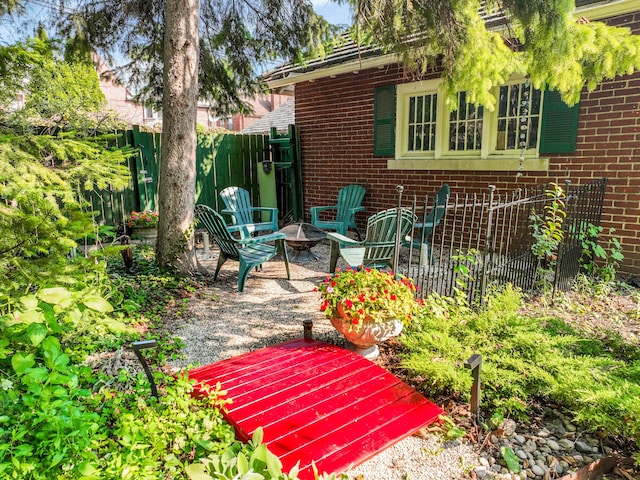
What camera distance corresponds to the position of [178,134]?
4734 millimetres

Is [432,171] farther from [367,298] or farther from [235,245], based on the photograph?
[367,298]

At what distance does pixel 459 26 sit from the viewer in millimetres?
3857

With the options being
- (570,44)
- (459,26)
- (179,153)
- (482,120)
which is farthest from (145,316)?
(482,120)

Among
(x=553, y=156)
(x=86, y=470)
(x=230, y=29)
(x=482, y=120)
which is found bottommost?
(x=86, y=470)

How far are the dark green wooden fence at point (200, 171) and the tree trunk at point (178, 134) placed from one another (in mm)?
2268

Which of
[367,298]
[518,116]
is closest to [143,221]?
[367,298]

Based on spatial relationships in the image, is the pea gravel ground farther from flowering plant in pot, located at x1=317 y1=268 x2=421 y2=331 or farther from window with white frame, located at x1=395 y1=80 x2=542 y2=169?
window with white frame, located at x1=395 y1=80 x2=542 y2=169

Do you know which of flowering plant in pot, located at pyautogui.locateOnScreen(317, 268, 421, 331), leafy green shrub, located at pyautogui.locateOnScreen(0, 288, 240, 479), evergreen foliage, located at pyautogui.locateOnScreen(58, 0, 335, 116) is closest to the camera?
leafy green shrub, located at pyautogui.locateOnScreen(0, 288, 240, 479)

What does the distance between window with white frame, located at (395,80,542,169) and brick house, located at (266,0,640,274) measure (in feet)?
0.05

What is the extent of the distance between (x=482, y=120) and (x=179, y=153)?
4.42m

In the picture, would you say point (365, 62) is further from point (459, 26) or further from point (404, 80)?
point (459, 26)

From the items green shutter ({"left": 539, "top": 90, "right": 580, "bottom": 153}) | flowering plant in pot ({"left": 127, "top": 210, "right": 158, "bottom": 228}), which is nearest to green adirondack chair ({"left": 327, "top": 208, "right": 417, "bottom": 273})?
green shutter ({"left": 539, "top": 90, "right": 580, "bottom": 153})

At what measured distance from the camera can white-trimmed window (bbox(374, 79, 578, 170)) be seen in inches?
226

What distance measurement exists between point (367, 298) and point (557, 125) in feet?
13.7
